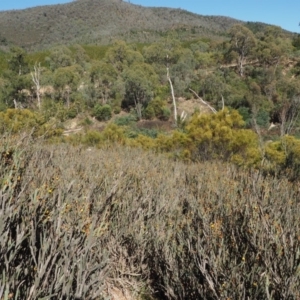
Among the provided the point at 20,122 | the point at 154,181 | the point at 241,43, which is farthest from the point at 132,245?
the point at 241,43

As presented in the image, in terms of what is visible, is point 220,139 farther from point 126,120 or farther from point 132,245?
point 126,120

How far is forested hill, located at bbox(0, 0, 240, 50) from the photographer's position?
103188mm

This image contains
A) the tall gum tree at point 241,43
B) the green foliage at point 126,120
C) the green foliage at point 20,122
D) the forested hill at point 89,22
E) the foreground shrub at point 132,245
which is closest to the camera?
the foreground shrub at point 132,245

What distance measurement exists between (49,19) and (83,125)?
362ft

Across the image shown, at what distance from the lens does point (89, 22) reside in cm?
12125

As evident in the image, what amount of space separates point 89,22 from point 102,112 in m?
96.1

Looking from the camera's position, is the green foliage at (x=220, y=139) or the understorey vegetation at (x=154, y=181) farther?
the green foliage at (x=220, y=139)

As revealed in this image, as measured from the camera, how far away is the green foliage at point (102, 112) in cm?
3469

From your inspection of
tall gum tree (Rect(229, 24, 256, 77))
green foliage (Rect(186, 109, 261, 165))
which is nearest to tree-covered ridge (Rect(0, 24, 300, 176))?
tall gum tree (Rect(229, 24, 256, 77))

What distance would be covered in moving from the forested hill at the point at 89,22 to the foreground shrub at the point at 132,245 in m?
88.9

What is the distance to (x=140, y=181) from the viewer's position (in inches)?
274

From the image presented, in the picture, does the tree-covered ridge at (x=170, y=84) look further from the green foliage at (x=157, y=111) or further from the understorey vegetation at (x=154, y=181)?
the understorey vegetation at (x=154, y=181)

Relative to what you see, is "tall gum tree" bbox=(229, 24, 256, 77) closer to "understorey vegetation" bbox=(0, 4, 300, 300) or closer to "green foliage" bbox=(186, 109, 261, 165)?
"understorey vegetation" bbox=(0, 4, 300, 300)

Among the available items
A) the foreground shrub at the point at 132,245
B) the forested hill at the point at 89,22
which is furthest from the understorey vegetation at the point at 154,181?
the forested hill at the point at 89,22
